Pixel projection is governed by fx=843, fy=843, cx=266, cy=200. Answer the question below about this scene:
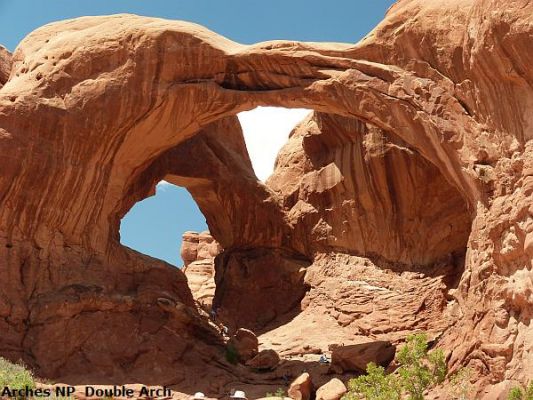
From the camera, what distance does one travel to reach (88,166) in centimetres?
2119

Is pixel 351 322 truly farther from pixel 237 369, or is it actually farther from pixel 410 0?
pixel 410 0

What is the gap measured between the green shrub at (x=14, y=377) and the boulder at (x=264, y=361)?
6144mm

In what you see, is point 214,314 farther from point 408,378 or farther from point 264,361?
point 408,378

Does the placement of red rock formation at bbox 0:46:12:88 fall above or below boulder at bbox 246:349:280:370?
above

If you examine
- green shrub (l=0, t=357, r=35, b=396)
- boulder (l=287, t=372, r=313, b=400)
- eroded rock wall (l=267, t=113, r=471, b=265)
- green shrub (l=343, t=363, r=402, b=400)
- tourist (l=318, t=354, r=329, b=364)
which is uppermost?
eroded rock wall (l=267, t=113, r=471, b=265)

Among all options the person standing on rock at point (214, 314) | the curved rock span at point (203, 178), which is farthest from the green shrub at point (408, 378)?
the person standing on rock at point (214, 314)

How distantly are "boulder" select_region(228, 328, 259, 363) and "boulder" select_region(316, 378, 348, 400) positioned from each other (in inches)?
158

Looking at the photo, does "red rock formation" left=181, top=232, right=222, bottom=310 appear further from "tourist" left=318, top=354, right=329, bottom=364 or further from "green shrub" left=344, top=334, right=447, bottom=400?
"green shrub" left=344, top=334, right=447, bottom=400

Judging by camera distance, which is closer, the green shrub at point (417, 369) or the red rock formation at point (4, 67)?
the green shrub at point (417, 369)

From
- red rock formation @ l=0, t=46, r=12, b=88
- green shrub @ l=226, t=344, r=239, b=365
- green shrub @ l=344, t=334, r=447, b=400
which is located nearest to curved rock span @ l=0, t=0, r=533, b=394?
red rock formation @ l=0, t=46, r=12, b=88

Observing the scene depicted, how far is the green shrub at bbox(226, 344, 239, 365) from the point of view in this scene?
21.4 meters

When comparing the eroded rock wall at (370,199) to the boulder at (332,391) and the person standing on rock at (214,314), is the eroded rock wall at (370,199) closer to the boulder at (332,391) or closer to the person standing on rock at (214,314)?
the person standing on rock at (214,314)

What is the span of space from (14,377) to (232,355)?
6.99 metres

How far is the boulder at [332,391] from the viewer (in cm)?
1728
